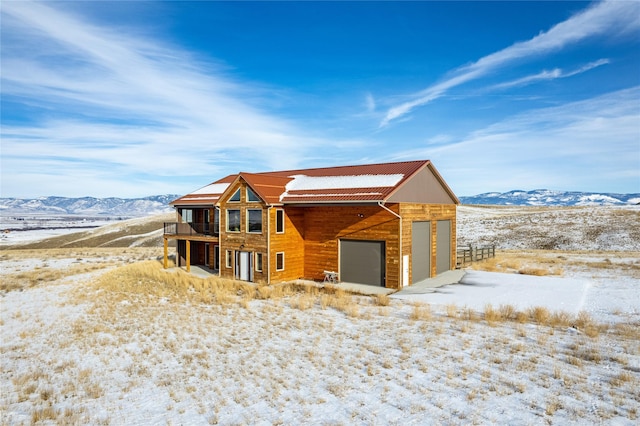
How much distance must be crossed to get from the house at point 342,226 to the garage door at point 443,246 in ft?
0.21

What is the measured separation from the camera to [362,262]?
68.6 ft

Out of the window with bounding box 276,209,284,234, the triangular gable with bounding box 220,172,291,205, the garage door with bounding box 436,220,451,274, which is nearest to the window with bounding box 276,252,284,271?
the window with bounding box 276,209,284,234

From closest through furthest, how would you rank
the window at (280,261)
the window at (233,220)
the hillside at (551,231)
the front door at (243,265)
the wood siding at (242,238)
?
the wood siding at (242,238) < the window at (280,261) < the front door at (243,265) < the window at (233,220) < the hillside at (551,231)

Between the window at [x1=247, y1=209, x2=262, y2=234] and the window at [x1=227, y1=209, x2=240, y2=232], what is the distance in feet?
3.41

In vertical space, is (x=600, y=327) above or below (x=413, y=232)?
below

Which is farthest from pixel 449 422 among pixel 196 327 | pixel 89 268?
pixel 89 268

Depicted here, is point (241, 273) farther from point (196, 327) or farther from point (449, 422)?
point (449, 422)

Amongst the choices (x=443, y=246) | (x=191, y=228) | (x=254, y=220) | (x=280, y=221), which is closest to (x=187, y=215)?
(x=191, y=228)

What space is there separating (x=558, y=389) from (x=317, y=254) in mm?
15654

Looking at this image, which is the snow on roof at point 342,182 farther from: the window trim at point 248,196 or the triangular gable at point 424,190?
the window trim at point 248,196

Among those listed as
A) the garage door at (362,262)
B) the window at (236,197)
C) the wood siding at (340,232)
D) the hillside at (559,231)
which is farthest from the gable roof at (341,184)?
the hillside at (559,231)

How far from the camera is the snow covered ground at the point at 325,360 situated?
7.49 meters

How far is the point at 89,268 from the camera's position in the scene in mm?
30172

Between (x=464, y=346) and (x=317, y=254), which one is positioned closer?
(x=464, y=346)
